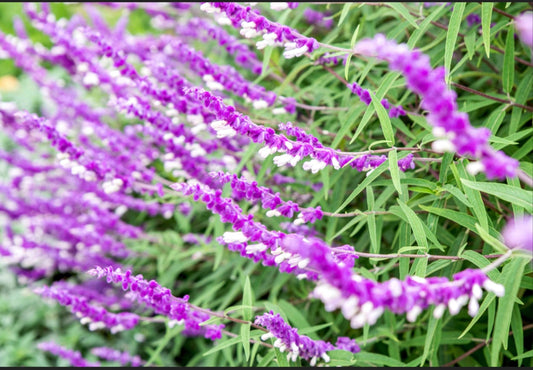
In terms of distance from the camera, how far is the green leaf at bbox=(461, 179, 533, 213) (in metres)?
1.46

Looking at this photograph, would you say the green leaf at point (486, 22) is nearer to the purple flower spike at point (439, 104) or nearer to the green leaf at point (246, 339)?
the purple flower spike at point (439, 104)

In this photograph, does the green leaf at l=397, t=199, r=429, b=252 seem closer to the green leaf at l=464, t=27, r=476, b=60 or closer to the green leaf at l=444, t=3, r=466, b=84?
the green leaf at l=444, t=3, r=466, b=84

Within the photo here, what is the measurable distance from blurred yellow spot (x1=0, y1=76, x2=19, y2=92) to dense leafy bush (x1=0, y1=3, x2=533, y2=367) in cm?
191

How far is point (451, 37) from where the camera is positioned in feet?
6.33

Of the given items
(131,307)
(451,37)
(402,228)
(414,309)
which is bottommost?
(131,307)

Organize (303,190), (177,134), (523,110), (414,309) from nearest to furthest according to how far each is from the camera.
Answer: (414,309), (523,110), (177,134), (303,190)

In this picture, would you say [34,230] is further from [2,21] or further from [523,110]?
[2,21]

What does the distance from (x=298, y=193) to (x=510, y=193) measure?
1.50 m

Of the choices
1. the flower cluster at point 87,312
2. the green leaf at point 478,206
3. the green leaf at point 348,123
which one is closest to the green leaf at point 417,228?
the green leaf at point 478,206

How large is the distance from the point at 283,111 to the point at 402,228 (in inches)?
31.3

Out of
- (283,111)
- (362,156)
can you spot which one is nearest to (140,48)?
(283,111)

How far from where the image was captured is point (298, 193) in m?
2.90

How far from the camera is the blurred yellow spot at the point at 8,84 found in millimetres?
6488

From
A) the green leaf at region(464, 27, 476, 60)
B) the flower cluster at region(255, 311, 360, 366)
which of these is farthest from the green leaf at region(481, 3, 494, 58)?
the flower cluster at region(255, 311, 360, 366)
